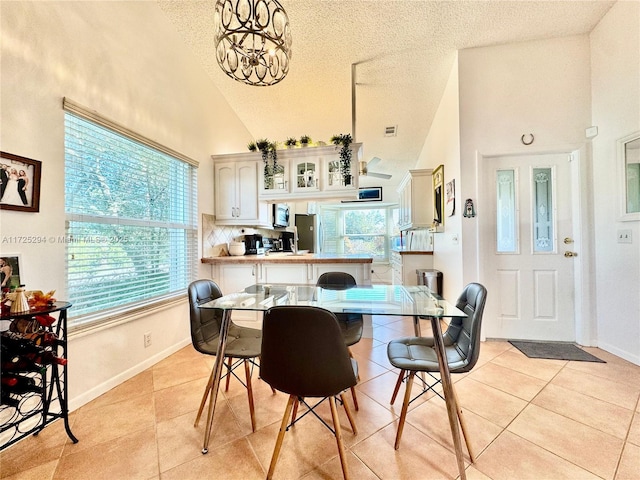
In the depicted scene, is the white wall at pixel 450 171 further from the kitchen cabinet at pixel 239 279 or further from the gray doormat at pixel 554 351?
the kitchen cabinet at pixel 239 279

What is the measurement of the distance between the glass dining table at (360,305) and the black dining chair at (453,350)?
0.30 ft

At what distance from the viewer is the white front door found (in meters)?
2.79

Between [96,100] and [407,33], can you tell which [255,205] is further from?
[407,33]

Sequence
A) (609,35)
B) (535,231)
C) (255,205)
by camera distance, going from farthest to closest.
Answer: (255,205), (535,231), (609,35)

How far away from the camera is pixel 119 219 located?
2141 mm

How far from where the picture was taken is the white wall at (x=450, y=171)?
301 cm

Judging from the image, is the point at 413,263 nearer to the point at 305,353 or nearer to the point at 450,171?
the point at 450,171

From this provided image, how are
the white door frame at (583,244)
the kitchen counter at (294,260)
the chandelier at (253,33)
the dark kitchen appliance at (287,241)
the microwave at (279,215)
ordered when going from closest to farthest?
1. the chandelier at (253,33)
2. the white door frame at (583,244)
3. the kitchen counter at (294,260)
4. the microwave at (279,215)
5. the dark kitchen appliance at (287,241)

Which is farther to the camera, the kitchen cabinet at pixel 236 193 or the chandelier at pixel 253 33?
the kitchen cabinet at pixel 236 193

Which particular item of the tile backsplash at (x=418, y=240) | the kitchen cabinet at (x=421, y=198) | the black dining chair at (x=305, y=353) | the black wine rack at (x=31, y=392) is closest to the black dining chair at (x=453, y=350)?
the black dining chair at (x=305, y=353)

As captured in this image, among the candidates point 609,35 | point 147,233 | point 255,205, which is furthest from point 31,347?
point 609,35

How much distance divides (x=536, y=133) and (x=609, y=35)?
3.06 feet

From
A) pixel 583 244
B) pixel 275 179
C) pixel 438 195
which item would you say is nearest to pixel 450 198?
pixel 438 195

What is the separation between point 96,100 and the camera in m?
1.94
